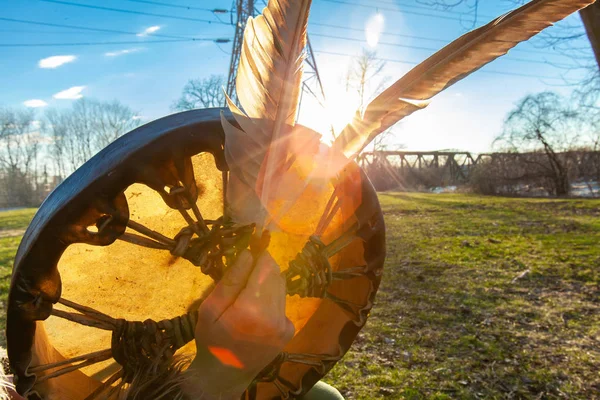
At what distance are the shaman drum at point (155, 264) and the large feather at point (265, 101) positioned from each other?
0.07 meters

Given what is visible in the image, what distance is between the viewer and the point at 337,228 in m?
1.28

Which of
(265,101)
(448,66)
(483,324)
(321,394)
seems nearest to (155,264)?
(265,101)

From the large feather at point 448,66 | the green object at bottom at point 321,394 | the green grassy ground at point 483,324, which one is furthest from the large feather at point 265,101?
the green grassy ground at point 483,324

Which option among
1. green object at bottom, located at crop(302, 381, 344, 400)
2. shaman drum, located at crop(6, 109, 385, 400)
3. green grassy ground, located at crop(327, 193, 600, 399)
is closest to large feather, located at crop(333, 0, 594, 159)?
shaman drum, located at crop(6, 109, 385, 400)

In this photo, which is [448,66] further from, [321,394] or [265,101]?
[321,394]

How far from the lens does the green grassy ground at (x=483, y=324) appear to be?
2473 mm

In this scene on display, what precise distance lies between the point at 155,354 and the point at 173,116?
0.61m

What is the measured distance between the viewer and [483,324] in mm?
3316

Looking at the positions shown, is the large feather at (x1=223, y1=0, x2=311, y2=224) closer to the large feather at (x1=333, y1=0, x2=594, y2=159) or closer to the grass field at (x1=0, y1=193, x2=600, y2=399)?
the large feather at (x1=333, y1=0, x2=594, y2=159)

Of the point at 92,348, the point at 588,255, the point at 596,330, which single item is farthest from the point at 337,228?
the point at 588,255

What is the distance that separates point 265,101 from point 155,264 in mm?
573

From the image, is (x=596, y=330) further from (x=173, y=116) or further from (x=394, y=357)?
(x=173, y=116)

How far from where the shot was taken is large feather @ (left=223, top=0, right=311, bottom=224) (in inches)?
37.4

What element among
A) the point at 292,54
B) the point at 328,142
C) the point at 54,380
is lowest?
the point at 54,380
